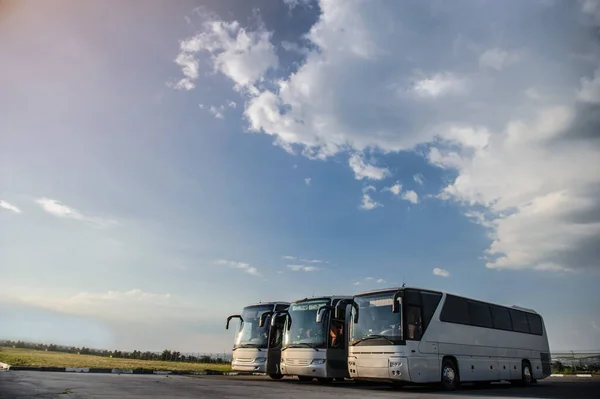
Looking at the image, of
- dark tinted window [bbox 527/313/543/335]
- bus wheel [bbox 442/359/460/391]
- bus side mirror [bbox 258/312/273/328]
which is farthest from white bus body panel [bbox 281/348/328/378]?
dark tinted window [bbox 527/313/543/335]

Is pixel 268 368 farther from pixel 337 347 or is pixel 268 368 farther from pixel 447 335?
pixel 447 335

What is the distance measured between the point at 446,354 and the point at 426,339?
1.40 metres

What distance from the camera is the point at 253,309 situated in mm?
21438

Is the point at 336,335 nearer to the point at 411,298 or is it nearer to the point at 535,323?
the point at 411,298

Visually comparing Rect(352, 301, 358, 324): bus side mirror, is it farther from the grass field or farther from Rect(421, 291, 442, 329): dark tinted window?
the grass field

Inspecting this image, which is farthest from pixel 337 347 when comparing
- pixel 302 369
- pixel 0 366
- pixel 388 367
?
pixel 0 366

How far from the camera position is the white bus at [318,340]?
53.7ft

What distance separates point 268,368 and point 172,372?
18.6ft

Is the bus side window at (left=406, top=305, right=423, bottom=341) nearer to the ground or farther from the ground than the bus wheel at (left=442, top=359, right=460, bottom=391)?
farther from the ground

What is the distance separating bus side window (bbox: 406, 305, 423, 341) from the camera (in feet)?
45.4

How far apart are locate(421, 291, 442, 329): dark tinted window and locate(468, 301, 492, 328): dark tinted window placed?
2.61 m

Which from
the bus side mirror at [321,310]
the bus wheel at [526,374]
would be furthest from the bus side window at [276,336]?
the bus wheel at [526,374]

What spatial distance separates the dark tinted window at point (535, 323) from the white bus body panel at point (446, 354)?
1085 millimetres

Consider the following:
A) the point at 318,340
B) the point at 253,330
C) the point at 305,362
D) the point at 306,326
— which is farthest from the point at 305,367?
the point at 253,330
